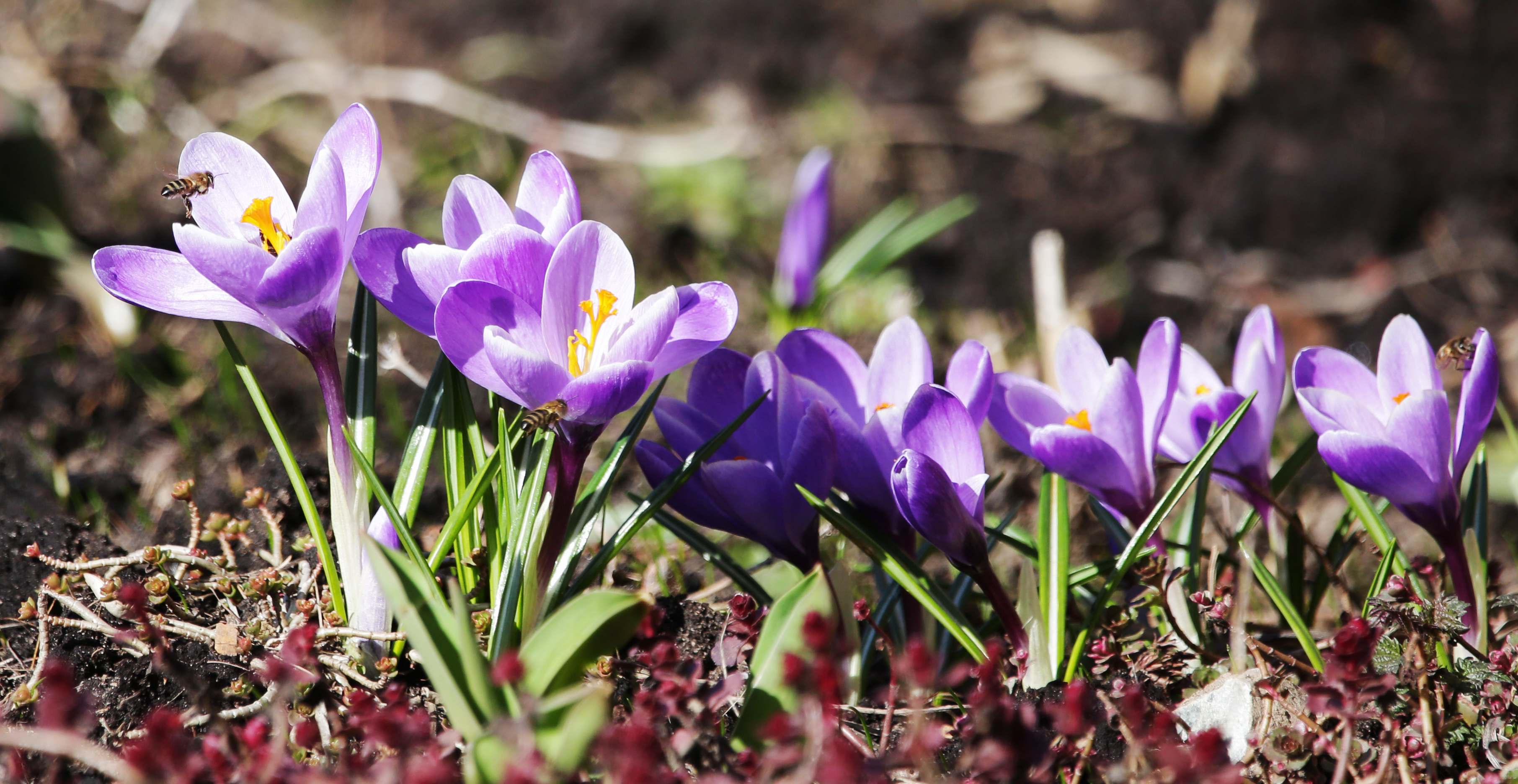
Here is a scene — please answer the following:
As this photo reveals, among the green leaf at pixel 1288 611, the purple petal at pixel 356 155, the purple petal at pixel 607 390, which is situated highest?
the purple petal at pixel 356 155

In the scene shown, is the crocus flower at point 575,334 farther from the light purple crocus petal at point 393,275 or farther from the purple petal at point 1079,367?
the purple petal at point 1079,367

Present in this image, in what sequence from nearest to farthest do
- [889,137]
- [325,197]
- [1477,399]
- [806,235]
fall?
1. [325,197]
2. [1477,399]
3. [806,235]
4. [889,137]

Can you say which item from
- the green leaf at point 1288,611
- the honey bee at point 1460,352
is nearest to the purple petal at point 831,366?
the green leaf at point 1288,611

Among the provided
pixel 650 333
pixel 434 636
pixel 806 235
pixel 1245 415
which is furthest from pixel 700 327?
pixel 806 235

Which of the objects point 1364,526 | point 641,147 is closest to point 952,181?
point 641,147

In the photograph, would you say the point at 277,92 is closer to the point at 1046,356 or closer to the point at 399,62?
the point at 399,62

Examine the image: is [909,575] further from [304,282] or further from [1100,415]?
[304,282]

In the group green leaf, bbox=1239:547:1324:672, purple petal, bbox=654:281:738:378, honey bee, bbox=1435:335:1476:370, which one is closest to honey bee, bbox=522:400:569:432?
purple petal, bbox=654:281:738:378
